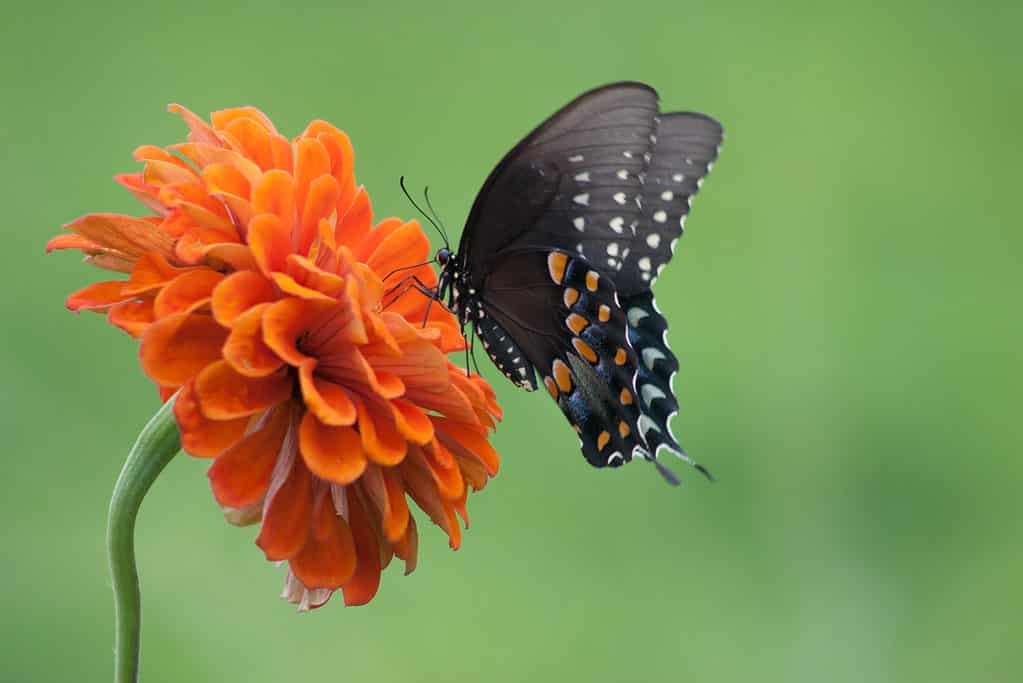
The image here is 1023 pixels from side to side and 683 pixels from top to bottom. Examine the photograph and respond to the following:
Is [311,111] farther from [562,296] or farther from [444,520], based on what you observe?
[444,520]

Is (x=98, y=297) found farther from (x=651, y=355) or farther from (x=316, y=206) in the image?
(x=651, y=355)

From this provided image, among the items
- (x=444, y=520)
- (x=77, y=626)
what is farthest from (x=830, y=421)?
(x=444, y=520)

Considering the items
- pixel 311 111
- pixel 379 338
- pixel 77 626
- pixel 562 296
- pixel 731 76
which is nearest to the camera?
pixel 379 338

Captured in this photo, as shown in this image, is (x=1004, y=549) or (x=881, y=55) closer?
(x=1004, y=549)

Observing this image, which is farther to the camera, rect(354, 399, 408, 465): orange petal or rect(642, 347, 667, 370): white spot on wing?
rect(642, 347, 667, 370): white spot on wing

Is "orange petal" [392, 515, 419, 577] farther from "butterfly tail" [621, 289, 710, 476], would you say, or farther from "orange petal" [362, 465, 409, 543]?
"butterfly tail" [621, 289, 710, 476]

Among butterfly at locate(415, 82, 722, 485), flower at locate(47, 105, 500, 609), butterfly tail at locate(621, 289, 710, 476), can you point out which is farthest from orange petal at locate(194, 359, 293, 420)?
butterfly tail at locate(621, 289, 710, 476)
